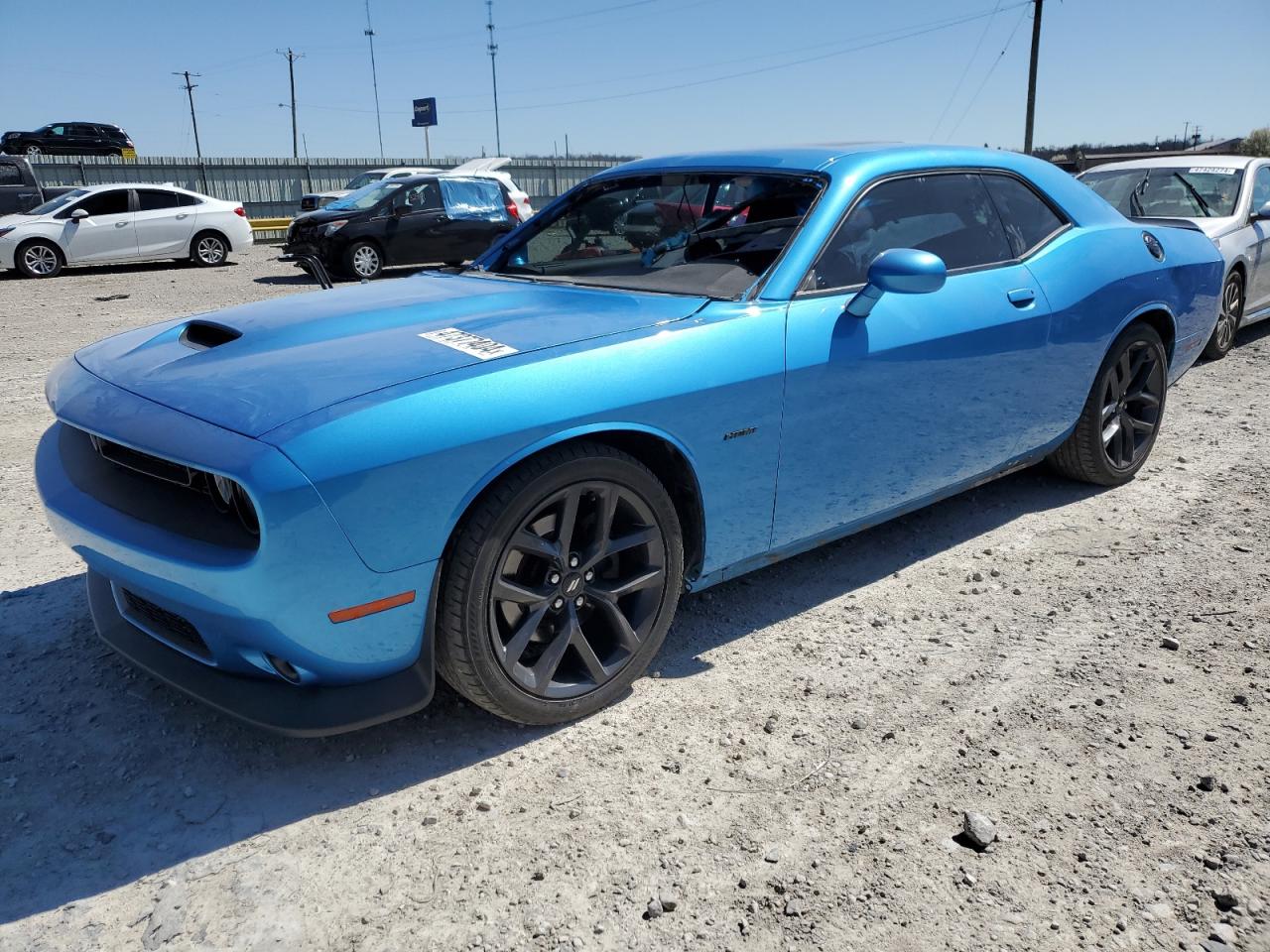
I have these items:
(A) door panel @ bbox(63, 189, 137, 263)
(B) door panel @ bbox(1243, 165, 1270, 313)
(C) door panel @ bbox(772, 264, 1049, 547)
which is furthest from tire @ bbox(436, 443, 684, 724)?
(A) door panel @ bbox(63, 189, 137, 263)

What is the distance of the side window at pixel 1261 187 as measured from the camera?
7844 millimetres

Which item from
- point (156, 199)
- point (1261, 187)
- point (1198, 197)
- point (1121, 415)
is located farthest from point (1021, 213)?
point (156, 199)

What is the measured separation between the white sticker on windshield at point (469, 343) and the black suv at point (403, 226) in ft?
37.9

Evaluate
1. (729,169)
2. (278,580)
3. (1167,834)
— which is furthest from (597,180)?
(1167,834)

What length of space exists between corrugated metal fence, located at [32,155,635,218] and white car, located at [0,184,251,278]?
1171cm

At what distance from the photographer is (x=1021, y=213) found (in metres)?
4.05

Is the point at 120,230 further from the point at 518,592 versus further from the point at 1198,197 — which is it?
the point at 518,592

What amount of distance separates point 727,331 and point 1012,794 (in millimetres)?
1467

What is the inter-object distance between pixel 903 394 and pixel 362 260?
1220 cm

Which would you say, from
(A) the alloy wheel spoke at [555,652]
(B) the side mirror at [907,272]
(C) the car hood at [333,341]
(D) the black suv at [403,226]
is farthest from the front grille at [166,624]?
(D) the black suv at [403,226]

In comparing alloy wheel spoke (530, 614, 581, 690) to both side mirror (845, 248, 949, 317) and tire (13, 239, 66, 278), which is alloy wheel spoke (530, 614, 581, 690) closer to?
side mirror (845, 248, 949, 317)

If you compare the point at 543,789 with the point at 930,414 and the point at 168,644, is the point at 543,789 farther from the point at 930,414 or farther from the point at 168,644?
the point at 930,414

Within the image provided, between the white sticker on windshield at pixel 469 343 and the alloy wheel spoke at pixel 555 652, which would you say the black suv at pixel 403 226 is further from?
the alloy wheel spoke at pixel 555 652

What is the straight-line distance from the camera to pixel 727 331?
2.92 metres
